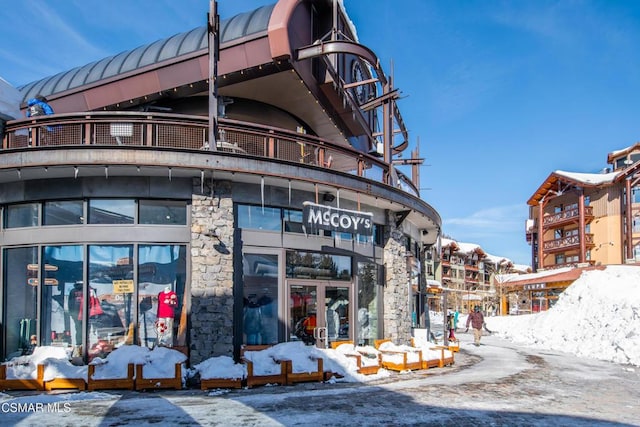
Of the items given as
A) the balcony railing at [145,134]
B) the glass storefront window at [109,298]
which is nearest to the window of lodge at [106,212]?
the glass storefront window at [109,298]

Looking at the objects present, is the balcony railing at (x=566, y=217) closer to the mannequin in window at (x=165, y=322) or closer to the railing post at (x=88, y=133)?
the mannequin in window at (x=165, y=322)

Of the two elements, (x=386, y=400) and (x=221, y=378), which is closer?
(x=386, y=400)

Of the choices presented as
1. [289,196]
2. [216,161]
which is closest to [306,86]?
[289,196]

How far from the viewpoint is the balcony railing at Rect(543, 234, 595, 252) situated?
49.4 metres

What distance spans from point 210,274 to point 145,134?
11.3 ft

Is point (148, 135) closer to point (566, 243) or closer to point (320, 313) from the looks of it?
point (320, 313)

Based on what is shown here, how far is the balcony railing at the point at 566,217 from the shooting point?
A: 4953 centimetres

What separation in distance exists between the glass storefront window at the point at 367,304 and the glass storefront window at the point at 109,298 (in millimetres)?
6211

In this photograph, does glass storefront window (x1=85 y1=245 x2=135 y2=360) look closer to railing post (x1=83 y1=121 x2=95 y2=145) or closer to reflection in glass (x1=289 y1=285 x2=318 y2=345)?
railing post (x1=83 y1=121 x2=95 y2=145)

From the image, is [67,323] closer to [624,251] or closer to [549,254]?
[624,251]

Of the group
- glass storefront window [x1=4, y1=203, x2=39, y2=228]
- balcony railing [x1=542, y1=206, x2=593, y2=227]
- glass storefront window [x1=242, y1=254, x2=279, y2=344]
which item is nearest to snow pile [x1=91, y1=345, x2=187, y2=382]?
glass storefront window [x1=242, y1=254, x2=279, y2=344]

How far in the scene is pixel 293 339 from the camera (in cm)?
1314

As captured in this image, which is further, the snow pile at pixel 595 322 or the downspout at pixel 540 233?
the downspout at pixel 540 233

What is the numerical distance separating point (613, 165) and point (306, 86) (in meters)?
48.0
